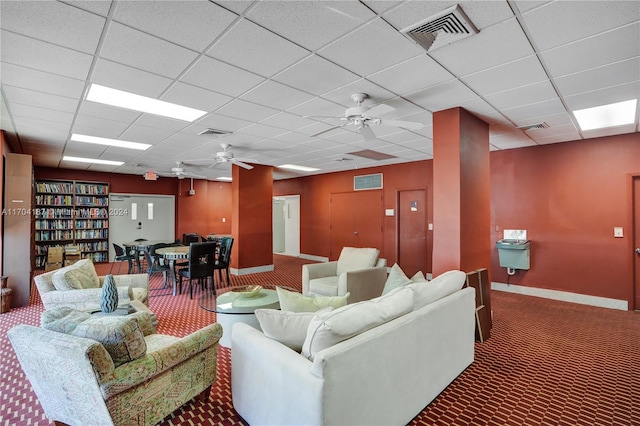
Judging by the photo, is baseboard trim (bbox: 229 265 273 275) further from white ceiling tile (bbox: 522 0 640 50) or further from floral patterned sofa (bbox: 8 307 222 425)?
white ceiling tile (bbox: 522 0 640 50)

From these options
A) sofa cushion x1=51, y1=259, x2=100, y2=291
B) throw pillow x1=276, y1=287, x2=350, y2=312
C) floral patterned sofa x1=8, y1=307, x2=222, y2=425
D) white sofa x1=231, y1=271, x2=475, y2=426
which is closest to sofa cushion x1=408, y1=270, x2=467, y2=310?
white sofa x1=231, y1=271, x2=475, y2=426

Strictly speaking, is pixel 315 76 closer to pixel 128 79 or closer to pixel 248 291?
pixel 128 79

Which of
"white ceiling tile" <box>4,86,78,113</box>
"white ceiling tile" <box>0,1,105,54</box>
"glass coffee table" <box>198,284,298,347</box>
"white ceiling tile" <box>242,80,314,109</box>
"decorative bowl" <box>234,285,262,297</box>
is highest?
"white ceiling tile" <box>242,80,314,109</box>

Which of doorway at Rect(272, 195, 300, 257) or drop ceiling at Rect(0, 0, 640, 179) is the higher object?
drop ceiling at Rect(0, 0, 640, 179)

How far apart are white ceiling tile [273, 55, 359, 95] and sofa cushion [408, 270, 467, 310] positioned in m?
1.92

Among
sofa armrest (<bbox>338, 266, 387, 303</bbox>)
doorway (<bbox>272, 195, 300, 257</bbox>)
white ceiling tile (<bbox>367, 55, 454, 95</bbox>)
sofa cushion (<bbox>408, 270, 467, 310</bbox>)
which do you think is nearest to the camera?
sofa cushion (<bbox>408, 270, 467, 310</bbox>)

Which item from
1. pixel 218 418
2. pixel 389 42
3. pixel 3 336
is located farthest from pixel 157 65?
pixel 3 336

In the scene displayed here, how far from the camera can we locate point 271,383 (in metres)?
1.88

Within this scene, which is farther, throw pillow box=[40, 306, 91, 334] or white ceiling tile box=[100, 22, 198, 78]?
white ceiling tile box=[100, 22, 198, 78]

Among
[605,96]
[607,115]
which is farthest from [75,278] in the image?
[607,115]

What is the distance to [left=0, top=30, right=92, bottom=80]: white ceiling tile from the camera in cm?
233

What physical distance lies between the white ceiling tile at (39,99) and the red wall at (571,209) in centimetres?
659

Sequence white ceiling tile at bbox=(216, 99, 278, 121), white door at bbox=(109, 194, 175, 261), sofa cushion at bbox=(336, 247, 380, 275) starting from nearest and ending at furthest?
white ceiling tile at bbox=(216, 99, 278, 121), sofa cushion at bbox=(336, 247, 380, 275), white door at bbox=(109, 194, 175, 261)

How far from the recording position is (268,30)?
224 centimetres
